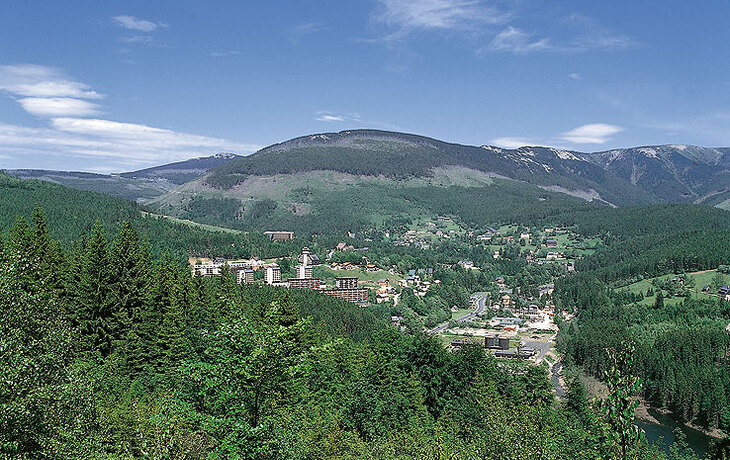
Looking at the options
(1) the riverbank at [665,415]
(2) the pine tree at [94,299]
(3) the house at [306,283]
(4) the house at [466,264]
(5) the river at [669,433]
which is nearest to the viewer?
(2) the pine tree at [94,299]

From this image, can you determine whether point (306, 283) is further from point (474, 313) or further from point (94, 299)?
point (94, 299)

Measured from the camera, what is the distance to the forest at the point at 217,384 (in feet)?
44.4

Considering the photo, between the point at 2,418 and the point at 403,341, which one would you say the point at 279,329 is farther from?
the point at 403,341

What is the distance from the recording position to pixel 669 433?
5969cm

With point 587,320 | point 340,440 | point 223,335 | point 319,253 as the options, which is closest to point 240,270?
point 319,253

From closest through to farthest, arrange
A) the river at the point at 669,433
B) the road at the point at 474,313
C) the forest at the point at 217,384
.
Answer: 1. the forest at the point at 217,384
2. the river at the point at 669,433
3. the road at the point at 474,313

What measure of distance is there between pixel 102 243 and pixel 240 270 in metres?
80.4

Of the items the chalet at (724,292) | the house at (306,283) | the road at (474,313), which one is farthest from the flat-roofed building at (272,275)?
the chalet at (724,292)

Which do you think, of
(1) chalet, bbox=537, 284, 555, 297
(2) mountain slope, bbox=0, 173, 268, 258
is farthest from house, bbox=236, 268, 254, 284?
(1) chalet, bbox=537, 284, 555, 297

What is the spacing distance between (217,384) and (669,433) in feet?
203

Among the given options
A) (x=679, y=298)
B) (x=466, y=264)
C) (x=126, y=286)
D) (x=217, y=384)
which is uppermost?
(x=217, y=384)

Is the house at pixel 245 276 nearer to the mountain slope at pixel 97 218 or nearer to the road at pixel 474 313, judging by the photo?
the mountain slope at pixel 97 218

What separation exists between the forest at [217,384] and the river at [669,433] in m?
20.6

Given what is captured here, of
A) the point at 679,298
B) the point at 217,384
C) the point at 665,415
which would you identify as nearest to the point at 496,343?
the point at 665,415
